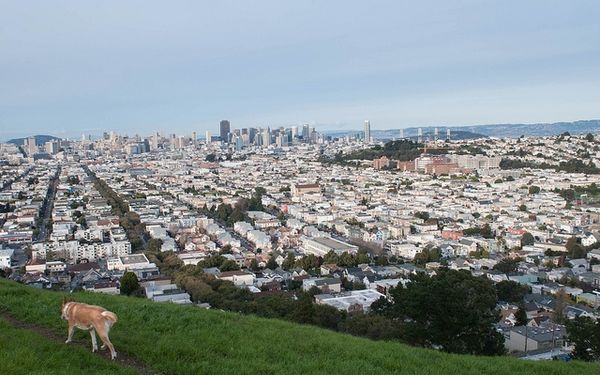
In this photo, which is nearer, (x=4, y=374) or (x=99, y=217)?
(x=4, y=374)

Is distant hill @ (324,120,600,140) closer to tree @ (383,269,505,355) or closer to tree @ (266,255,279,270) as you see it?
tree @ (266,255,279,270)

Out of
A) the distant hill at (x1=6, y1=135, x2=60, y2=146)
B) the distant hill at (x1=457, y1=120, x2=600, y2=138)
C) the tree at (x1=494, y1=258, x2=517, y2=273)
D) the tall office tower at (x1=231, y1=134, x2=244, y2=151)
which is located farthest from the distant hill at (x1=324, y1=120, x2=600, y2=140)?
the tree at (x1=494, y1=258, x2=517, y2=273)

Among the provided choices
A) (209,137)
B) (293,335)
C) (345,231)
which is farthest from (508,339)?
(209,137)

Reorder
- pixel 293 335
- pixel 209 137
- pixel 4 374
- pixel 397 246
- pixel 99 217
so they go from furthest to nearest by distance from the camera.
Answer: pixel 209 137 < pixel 99 217 < pixel 397 246 < pixel 293 335 < pixel 4 374

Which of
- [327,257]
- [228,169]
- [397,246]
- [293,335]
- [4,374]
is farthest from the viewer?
[228,169]

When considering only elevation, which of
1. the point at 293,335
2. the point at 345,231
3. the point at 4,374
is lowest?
the point at 345,231

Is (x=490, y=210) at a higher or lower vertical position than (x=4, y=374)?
lower

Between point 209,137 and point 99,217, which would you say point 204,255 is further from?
point 209,137
